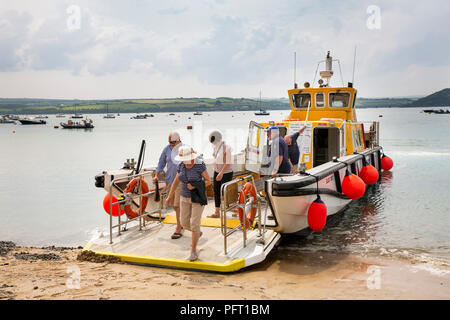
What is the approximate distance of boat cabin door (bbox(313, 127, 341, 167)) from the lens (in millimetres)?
11656

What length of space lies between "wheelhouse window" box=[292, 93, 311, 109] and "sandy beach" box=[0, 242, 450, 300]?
6.77 m

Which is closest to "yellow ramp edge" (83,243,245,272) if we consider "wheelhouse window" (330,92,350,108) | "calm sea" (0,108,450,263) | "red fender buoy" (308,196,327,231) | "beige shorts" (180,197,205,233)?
"beige shorts" (180,197,205,233)

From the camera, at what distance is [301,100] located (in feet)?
41.0

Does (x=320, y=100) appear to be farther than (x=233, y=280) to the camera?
Yes

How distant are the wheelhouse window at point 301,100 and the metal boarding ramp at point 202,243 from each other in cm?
651

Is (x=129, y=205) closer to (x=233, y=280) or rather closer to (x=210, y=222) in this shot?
(x=210, y=222)

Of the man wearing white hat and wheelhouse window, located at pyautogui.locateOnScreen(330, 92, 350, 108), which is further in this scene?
wheelhouse window, located at pyautogui.locateOnScreen(330, 92, 350, 108)

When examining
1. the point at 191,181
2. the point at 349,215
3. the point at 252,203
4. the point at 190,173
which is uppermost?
the point at 190,173

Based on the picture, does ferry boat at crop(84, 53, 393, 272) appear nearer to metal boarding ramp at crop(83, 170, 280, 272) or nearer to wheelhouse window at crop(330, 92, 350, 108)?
metal boarding ramp at crop(83, 170, 280, 272)

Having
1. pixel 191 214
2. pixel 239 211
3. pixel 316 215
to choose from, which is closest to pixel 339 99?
pixel 316 215

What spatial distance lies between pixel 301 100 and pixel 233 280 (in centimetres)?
848

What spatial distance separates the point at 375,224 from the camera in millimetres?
9602
